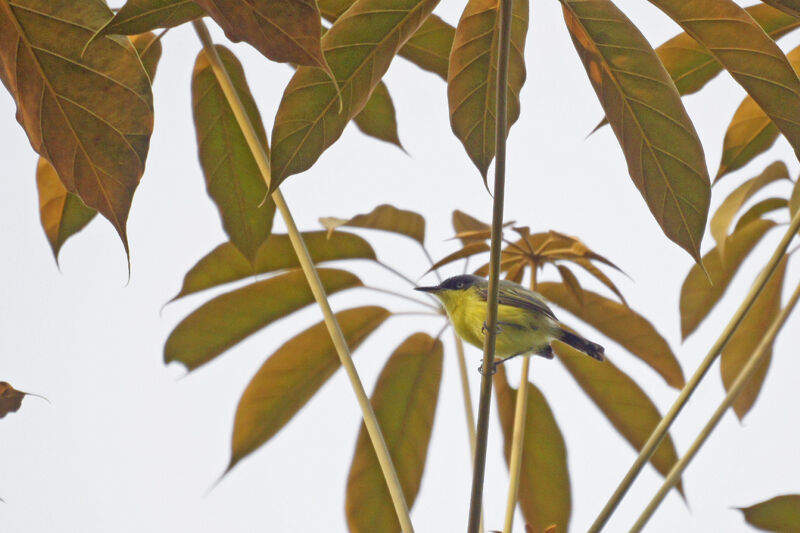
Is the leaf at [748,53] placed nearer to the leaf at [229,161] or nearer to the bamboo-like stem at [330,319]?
the bamboo-like stem at [330,319]

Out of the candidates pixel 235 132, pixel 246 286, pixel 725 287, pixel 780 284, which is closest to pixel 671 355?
pixel 725 287

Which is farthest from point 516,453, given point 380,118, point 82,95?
point 82,95

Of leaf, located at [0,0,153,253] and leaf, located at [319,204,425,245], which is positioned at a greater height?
leaf, located at [319,204,425,245]

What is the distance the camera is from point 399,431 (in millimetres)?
2342

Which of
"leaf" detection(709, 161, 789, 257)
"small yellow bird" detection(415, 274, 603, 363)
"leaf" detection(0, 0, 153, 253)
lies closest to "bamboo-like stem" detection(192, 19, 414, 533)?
"leaf" detection(0, 0, 153, 253)

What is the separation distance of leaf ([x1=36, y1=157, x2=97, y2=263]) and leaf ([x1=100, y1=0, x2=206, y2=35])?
107 cm

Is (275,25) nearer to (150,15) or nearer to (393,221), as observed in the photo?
(150,15)

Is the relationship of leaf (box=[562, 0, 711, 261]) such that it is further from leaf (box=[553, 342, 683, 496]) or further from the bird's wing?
leaf (box=[553, 342, 683, 496])

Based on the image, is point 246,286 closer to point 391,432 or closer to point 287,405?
point 287,405

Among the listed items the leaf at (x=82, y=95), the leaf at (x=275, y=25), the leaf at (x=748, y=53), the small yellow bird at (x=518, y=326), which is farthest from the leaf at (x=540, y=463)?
the leaf at (x=275, y=25)

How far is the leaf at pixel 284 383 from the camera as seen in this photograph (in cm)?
221

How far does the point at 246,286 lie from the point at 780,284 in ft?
5.47

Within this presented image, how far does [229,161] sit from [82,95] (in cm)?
93

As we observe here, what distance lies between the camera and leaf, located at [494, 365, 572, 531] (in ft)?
7.65
